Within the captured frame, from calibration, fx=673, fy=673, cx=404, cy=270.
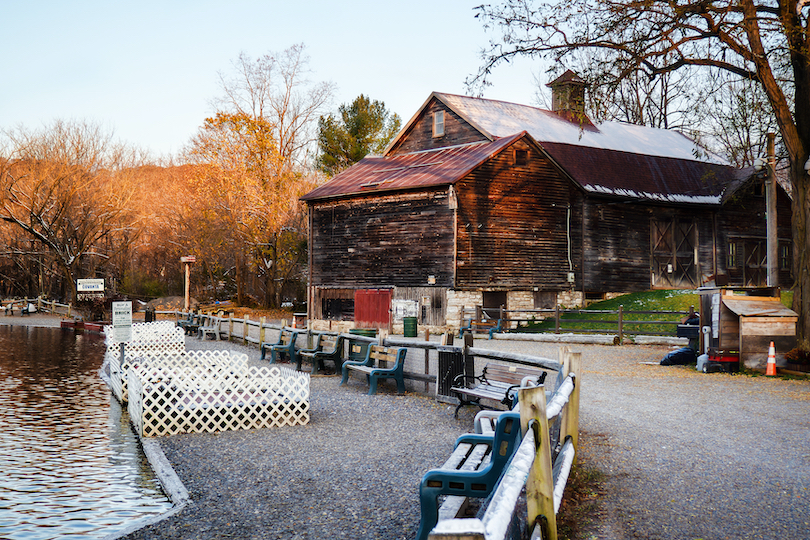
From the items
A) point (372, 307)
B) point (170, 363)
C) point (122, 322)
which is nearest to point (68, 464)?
point (170, 363)

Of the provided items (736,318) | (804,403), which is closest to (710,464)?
(804,403)

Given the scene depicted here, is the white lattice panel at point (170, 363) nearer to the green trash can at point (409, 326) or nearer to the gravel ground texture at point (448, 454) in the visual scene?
the gravel ground texture at point (448, 454)

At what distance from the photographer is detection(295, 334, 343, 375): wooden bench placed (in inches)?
593

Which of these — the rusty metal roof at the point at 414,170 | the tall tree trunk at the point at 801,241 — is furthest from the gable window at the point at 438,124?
the tall tree trunk at the point at 801,241

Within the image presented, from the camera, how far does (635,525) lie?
5.27 metres

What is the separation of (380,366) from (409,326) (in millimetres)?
14694

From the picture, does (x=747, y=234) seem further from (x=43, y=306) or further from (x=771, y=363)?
(x=43, y=306)

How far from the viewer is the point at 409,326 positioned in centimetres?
2845

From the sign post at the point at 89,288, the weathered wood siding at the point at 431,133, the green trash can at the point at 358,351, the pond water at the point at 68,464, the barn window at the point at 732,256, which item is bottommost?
the pond water at the point at 68,464

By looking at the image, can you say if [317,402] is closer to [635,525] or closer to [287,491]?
[287,491]

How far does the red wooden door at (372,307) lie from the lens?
3075 centimetres

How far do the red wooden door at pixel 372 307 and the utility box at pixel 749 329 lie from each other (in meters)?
17.2

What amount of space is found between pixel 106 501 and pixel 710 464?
241 inches

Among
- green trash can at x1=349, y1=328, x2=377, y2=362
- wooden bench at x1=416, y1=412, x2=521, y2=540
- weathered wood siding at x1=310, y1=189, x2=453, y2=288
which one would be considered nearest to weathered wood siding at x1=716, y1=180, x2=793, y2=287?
weathered wood siding at x1=310, y1=189, x2=453, y2=288
